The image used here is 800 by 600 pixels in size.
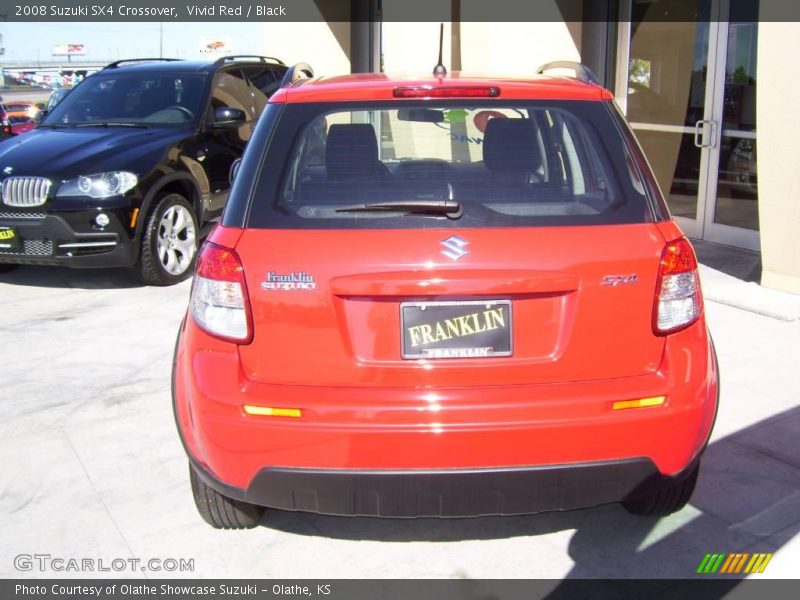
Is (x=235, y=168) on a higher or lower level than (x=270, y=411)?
higher

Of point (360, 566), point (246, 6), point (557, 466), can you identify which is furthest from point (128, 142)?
point (246, 6)

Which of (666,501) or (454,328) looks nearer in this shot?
(454,328)

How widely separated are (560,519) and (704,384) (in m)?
0.92

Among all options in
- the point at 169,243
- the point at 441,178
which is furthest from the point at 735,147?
the point at 441,178

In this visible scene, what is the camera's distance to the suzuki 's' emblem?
2.71 meters

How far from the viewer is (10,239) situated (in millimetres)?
6922

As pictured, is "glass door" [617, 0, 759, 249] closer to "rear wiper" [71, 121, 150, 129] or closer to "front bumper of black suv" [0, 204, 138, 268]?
"rear wiper" [71, 121, 150, 129]

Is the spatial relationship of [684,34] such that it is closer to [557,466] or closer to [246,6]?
[557,466]

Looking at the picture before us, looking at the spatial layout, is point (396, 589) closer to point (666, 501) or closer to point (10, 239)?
point (666, 501)

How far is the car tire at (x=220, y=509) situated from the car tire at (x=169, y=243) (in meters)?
4.16

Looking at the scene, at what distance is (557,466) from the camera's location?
2.68 m

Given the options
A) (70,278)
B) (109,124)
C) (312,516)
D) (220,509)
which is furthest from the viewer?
(109,124)

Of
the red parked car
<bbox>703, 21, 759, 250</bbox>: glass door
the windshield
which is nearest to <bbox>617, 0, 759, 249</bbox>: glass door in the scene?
<bbox>703, 21, 759, 250</bbox>: glass door

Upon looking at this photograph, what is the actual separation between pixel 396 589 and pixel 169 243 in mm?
5066
